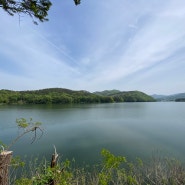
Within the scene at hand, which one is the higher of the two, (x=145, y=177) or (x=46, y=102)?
(x=46, y=102)

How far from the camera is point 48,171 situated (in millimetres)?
3596

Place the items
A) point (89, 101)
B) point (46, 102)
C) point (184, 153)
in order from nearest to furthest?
point (184, 153)
point (46, 102)
point (89, 101)

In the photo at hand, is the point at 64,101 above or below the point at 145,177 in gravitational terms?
above

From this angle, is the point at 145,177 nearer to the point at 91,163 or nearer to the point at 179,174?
the point at 179,174

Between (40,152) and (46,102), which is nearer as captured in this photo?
(40,152)

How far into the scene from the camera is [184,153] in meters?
13.1

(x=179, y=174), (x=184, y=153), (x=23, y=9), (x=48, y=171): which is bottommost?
(x=184, y=153)

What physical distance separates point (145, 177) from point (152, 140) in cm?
992

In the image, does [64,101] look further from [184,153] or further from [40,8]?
[40,8]

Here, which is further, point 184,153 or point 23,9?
point 184,153

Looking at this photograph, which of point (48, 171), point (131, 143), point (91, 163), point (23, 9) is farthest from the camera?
point (131, 143)

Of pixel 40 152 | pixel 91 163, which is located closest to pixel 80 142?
pixel 40 152

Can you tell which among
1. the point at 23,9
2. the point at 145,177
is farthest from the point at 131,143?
the point at 23,9

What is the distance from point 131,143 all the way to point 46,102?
7890 cm
